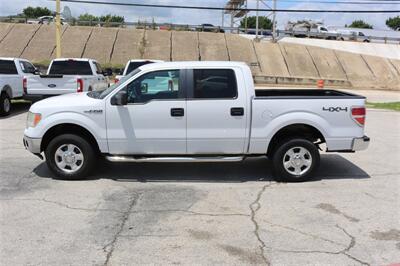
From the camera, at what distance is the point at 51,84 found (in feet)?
50.8

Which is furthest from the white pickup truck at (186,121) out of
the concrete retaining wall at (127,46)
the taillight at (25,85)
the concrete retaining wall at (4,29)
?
the concrete retaining wall at (4,29)

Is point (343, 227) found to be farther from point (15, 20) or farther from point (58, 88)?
point (15, 20)

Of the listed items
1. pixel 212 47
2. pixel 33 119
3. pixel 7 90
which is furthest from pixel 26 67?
pixel 212 47

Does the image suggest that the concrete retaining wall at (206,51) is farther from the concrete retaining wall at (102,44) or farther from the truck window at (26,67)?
the truck window at (26,67)

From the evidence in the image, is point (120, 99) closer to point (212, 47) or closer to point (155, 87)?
point (155, 87)

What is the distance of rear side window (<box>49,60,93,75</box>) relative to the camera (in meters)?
17.0

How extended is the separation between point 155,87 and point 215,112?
100 centimetres

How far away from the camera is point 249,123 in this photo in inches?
289

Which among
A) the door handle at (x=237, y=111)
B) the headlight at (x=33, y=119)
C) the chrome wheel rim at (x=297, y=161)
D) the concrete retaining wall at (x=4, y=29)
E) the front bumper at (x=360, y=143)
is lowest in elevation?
the chrome wheel rim at (x=297, y=161)

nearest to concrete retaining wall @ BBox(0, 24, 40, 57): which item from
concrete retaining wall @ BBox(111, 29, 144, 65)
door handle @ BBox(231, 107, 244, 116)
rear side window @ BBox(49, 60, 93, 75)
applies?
concrete retaining wall @ BBox(111, 29, 144, 65)

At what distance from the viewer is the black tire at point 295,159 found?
24.4 feet

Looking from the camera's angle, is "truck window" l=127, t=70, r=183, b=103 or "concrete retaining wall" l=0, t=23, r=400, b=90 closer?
"truck window" l=127, t=70, r=183, b=103

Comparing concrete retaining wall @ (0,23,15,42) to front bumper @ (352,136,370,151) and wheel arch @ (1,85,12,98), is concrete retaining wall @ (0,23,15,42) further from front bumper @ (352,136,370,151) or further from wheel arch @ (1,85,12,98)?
front bumper @ (352,136,370,151)

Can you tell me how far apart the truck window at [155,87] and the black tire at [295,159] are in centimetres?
179
